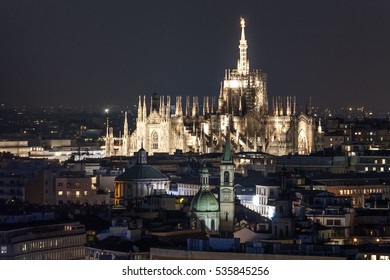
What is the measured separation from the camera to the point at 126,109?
7288cm

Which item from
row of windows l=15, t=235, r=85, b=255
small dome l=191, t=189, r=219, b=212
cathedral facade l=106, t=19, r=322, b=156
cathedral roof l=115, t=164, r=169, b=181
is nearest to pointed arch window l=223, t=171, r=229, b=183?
small dome l=191, t=189, r=219, b=212

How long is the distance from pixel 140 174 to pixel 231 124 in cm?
1748

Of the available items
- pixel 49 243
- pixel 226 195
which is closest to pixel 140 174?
pixel 226 195

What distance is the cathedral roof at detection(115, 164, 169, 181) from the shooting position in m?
50.7

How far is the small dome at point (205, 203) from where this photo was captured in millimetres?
40438

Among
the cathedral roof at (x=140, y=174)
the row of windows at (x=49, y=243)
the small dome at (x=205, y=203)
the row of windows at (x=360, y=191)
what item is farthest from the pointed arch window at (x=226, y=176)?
the row of windows at (x=360, y=191)

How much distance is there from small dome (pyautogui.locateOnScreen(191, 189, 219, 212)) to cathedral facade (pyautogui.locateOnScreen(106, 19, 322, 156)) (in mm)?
24203

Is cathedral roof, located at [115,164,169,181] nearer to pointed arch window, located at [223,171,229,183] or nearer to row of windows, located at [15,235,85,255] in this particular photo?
pointed arch window, located at [223,171,229,183]

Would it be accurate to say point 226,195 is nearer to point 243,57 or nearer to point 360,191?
point 360,191

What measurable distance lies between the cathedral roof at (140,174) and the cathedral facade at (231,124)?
13.8 meters

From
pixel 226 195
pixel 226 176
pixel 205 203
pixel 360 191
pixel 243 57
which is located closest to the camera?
pixel 205 203

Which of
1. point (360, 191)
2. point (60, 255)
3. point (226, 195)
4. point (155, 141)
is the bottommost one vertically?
point (60, 255)

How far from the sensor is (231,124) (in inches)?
2677
